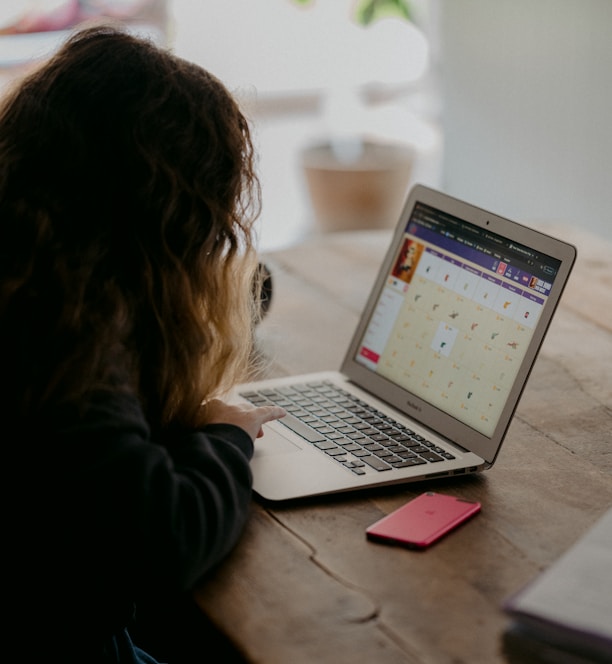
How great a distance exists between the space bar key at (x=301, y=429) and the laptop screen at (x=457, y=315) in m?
0.14

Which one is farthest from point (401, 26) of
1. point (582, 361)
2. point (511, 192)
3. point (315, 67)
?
point (582, 361)

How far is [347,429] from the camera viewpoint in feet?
3.81

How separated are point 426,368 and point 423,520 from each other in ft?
0.92

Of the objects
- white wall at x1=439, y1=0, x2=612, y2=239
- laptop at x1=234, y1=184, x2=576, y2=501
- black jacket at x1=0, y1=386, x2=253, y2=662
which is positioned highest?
white wall at x1=439, y1=0, x2=612, y2=239

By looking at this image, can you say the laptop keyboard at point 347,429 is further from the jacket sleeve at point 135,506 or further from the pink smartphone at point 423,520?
the jacket sleeve at point 135,506

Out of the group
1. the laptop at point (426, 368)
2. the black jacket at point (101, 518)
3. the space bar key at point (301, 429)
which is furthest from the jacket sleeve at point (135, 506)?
the space bar key at point (301, 429)

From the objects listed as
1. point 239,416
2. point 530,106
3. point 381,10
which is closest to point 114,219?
point 239,416

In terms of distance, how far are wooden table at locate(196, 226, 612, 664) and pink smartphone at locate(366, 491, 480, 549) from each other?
1 centimetres

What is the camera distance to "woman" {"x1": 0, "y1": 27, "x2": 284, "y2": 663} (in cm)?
87

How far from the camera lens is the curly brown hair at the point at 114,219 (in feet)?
2.97

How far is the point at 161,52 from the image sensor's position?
101cm

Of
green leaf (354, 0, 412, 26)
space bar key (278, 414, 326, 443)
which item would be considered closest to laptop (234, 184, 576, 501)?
space bar key (278, 414, 326, 443)

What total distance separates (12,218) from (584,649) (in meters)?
0.63

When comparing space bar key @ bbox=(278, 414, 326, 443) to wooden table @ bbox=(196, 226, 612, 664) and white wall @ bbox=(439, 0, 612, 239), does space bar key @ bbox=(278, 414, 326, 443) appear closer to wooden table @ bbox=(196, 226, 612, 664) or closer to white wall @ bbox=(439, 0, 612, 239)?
wooden table @ bbox=(196, 226, 612, 664)
